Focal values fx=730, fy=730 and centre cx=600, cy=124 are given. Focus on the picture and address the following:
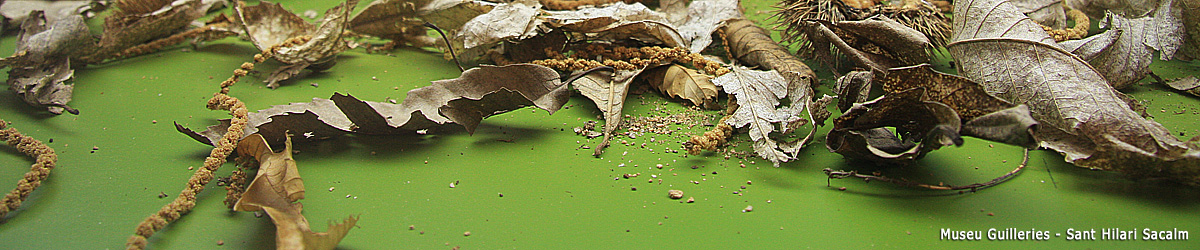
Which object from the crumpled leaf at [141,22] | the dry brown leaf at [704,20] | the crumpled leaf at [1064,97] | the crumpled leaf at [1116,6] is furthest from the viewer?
the crumpled leaf at [141,22]

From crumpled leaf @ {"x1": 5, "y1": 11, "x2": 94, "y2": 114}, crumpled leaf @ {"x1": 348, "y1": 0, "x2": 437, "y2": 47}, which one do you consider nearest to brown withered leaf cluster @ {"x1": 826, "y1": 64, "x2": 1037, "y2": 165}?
crumpled leaf @ {"x1": 348, "y1": 0, "x2": 437, "y2": 47}

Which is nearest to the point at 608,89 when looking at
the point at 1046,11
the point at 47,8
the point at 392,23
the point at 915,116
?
the point at 915,116

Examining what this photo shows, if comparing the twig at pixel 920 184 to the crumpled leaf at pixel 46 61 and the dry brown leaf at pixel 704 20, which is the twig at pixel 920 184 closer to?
the dry brown leaf at pixel 704 20

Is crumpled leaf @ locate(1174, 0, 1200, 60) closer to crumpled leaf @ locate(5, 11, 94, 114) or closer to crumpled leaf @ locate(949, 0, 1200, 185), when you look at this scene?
crumpled leaf @ locate(949, 0, 1200, 185)

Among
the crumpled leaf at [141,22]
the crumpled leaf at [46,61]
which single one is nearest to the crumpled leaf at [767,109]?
the crumpled leaf at [46,61]

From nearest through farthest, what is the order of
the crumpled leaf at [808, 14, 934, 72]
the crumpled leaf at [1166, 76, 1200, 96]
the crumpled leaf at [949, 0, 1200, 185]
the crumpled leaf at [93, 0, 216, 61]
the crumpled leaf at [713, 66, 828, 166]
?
the crumpled leaf at [949, 0, 1200, 185], the crumpled leaf at [713, 66, 828, 166], the crumpled leaf at [808, 14, 934, 72], the crumpled leaf at [1166, 76, 1200, 96], the crumpled leaf at [93, 0, 216, 61]

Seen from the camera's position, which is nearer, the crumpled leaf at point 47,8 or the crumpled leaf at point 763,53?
the crumpled leaf at point 763,53

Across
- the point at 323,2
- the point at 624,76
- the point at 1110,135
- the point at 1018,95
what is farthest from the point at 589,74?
the point at 323,2
